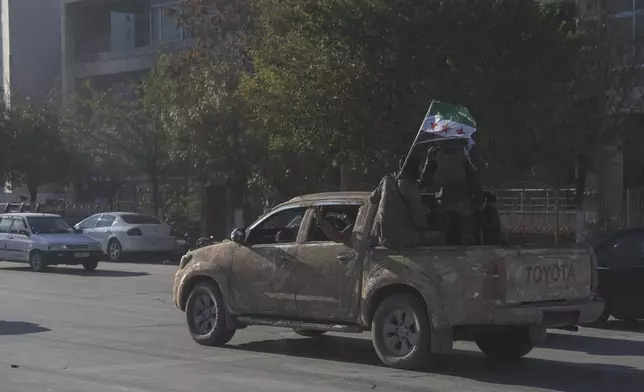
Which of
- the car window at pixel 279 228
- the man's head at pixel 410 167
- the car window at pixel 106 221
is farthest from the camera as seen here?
the car window at pixel 106 221

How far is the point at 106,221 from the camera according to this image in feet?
97.2

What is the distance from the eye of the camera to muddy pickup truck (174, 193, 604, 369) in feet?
31.6

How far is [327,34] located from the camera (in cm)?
1783

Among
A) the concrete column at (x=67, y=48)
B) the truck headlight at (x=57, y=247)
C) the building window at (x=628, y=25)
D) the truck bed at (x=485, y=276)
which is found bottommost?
the truck headlight at (x=57, y=247)

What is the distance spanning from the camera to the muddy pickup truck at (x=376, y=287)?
963 cm

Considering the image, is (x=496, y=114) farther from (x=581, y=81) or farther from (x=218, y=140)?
(x=218, y=140)

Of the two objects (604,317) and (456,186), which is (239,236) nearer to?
(456,186)

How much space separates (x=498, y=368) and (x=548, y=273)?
1317 mm

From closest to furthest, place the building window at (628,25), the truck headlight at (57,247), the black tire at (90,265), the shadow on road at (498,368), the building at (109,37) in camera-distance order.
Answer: the shadow on road at (498,368) < the building window at (628,25) < the truck headlight at (57,247) < the black tire at (90,265) < the building at (109,37)

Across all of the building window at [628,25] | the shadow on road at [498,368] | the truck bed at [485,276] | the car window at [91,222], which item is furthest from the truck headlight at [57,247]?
the truck bed at [485,276]

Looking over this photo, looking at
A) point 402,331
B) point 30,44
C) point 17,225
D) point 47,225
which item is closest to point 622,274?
point 402,331

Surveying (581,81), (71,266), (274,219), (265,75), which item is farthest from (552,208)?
(274,219)

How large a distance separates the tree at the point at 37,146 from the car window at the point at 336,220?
29.6 metres

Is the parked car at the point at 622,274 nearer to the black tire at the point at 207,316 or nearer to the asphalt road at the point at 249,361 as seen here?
the asphalt road at the point at 249,361
